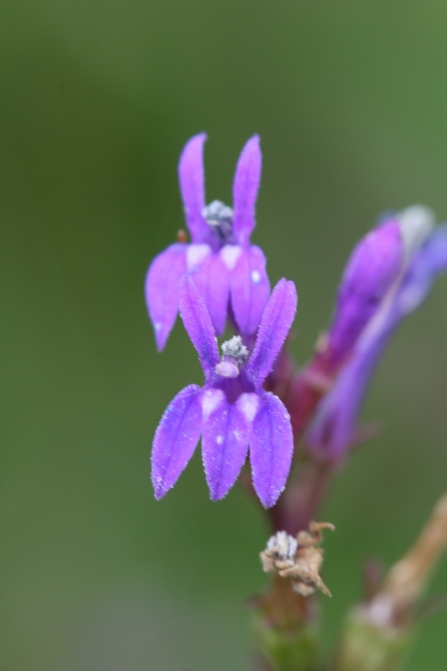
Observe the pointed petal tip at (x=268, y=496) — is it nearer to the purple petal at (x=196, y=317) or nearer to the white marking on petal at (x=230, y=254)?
the purple petal at (x=196, y=317)

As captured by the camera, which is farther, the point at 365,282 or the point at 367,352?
the point at 367,352

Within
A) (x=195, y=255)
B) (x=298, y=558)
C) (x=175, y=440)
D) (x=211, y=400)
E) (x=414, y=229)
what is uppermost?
(x=414, y=229)

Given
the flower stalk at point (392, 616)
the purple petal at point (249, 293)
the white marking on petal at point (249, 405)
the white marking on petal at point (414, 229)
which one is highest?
the white marking on petal at point (414, 229)

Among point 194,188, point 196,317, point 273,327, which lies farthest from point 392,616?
point 194,188

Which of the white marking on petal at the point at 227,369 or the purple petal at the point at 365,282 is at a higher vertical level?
the purple petal at the point at 365,282

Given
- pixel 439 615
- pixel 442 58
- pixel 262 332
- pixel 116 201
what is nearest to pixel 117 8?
pixel 116 201

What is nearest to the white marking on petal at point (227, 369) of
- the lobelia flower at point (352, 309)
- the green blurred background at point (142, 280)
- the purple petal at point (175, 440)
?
the purple petal at point (175, 440)

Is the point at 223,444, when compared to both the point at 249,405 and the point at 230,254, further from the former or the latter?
the point at 230,254

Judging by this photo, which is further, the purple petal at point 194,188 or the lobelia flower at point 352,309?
the lobelia flower at point 352,309

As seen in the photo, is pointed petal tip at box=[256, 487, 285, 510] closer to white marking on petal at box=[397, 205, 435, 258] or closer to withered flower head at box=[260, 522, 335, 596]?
withered flower head at box=[260, 522, 335, 596]
